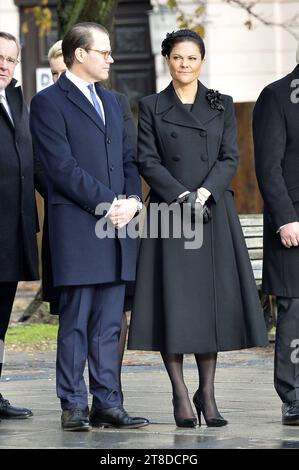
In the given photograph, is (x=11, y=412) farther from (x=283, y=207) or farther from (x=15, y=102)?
(x=283, y=207)

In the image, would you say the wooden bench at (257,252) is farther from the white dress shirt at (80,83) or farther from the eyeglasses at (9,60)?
the white dress shirt at (80,83)

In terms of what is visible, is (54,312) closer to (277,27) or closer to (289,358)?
(289,358)

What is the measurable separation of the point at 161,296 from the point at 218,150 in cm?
80

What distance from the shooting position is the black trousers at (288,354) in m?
7.59

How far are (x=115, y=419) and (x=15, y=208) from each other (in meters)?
1.31

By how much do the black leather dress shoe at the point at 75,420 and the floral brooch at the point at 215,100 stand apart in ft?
5.53

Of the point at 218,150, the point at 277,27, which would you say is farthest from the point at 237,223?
the point at 277,27

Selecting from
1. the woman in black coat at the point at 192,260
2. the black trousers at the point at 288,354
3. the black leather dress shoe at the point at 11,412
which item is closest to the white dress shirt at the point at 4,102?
the woman in black coat at the point at 192,260

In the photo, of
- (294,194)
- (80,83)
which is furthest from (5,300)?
(294,194)

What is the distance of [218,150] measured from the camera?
754 cm

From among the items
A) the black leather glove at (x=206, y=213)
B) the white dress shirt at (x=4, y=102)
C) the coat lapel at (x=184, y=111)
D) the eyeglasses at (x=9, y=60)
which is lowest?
the black leather glove at (x=206, y=213)

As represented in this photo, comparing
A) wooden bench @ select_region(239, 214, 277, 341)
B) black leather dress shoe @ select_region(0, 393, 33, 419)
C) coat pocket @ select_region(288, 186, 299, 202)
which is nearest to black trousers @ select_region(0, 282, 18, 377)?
black leather dress shoe @ select_region(0, 393, 33, 419)

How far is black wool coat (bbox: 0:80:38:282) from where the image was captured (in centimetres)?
786

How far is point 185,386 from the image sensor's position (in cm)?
741
